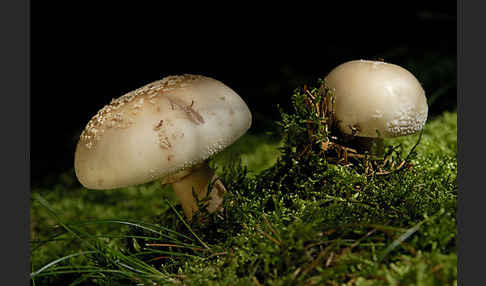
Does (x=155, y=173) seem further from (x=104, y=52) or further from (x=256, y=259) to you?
(x=104, y=52)

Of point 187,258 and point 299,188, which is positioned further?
point 299,188

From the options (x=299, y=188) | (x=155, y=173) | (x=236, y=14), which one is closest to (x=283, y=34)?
(x=236, y=14)

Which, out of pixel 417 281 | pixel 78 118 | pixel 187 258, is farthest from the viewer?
pixel 78 118

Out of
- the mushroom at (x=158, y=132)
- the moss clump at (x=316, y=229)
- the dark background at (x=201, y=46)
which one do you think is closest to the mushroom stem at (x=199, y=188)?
the moss clump at (x=316, y=229)

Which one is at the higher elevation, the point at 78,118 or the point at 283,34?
the point at 283,34

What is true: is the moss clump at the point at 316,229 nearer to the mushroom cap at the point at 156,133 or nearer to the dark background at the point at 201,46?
the mushroom cap at the point at 156,133

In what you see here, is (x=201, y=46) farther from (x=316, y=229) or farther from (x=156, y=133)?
(x=316, y=229)

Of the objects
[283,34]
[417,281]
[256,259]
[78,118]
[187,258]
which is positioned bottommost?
[78,118]
